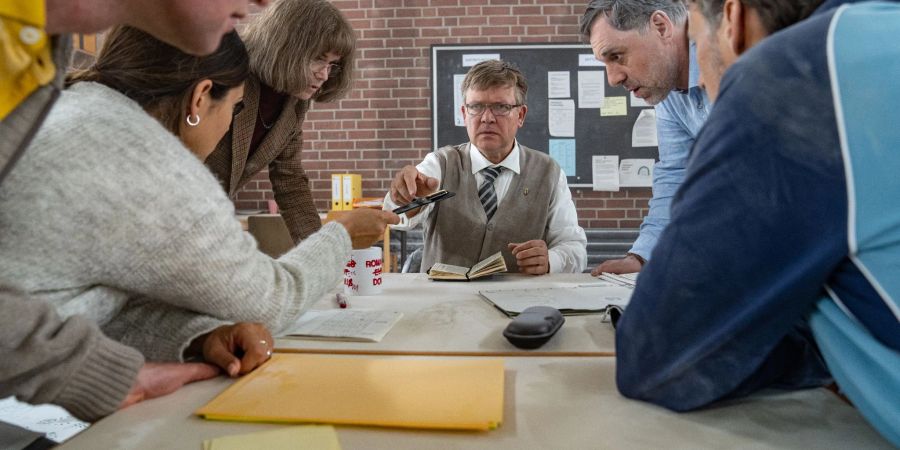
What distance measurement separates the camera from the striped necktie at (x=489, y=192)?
2441 millimetres

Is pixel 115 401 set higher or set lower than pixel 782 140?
lower

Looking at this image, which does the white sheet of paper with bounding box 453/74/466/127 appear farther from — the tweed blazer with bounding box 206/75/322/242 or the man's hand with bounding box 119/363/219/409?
the man's hand with bounding box 119/363/219/409

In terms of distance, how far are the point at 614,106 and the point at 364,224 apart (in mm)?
3215

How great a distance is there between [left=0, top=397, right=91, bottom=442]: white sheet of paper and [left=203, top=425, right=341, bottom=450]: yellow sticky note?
23 cm

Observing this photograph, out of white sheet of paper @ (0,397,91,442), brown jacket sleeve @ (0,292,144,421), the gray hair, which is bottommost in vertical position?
white sheet of paper @ (0,397,91,442)

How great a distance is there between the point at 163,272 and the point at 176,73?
42 centimetres

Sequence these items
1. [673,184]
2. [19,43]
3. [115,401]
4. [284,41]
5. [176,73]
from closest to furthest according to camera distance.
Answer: [19,43], [115,401], [176,73], [284,41], [673,184]

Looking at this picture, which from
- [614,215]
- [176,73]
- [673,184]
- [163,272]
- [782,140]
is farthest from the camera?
[614,215]

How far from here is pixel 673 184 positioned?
2.14 metres

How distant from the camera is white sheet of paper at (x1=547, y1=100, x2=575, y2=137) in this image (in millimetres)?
4324

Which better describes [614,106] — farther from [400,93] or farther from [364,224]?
[364,224]

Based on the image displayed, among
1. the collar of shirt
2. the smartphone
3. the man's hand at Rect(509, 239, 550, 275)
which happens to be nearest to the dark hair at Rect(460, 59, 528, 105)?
the collar of shirt

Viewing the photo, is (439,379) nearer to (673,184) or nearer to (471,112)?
(673,184)

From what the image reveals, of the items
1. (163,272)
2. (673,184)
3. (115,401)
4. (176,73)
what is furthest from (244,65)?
(673,184)
